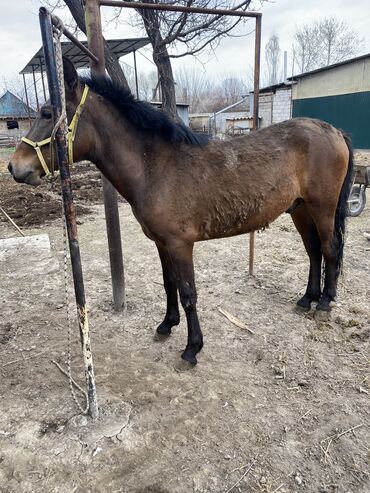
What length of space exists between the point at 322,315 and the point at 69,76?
2947mm

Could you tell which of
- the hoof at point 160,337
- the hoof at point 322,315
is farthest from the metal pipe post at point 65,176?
the hoof at point 322,315

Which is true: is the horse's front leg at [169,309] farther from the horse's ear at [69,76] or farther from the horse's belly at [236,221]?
the horse's ear at [69,76]

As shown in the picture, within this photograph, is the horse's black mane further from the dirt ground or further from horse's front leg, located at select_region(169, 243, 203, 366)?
the dirt ground

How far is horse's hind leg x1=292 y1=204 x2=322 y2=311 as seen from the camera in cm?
356

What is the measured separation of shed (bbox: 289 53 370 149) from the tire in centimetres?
892

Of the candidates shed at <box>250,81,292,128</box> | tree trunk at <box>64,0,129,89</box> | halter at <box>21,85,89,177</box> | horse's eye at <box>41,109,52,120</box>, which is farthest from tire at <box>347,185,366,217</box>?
shed at <box>250,81,292,128</box>

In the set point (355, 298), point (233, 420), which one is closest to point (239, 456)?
point (233, 420)

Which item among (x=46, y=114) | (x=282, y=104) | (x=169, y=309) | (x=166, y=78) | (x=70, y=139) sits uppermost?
(x=282, y=104)

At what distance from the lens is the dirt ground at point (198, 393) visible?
6.16 feet

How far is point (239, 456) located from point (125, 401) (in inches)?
33.5

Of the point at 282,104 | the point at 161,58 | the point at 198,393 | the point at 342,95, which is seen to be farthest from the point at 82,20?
the point at 282,104

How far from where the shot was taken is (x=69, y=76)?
6.86ft

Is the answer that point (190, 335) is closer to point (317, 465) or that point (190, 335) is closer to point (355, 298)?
point (317, 465)

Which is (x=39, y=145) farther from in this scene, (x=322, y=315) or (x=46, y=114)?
(x=322, y=315)
